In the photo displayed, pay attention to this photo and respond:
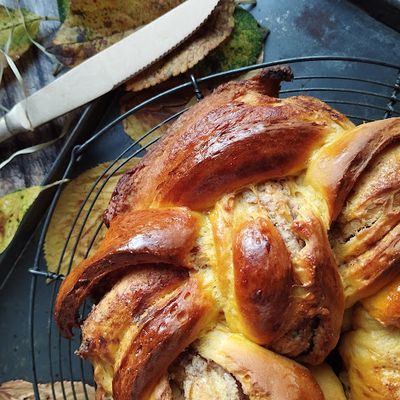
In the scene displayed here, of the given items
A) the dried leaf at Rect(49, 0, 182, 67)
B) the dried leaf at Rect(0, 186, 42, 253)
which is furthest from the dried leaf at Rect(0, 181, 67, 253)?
the dried leaf at Rect(49, 0, 182, 67)

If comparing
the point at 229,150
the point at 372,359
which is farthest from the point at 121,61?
the point at 372,359

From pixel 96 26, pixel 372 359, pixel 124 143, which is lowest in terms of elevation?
pixel 372 359

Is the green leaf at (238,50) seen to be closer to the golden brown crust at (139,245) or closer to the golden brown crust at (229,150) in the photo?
the golden brown crust at (229,150)

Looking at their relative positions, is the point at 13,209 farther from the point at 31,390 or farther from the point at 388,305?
the point at 388,305

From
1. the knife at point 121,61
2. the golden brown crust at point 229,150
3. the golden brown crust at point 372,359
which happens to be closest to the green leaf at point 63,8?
the knife at point 121,61

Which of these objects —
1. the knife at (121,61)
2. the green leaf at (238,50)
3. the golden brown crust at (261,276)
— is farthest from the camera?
the green leaf at (238,50)

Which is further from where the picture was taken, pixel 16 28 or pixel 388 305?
pixel 16 28
